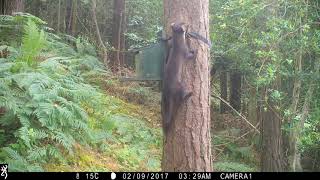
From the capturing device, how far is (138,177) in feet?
19.6

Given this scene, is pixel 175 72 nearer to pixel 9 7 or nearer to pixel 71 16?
pixel 9 7

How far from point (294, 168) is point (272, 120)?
1.42 m

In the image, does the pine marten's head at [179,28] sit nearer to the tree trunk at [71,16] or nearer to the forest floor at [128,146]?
the forest floor at [128,146]

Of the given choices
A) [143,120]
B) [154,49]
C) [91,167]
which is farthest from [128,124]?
[154,49]

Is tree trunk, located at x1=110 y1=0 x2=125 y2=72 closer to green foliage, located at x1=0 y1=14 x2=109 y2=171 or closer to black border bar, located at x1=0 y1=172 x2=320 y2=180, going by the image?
green foliage, located at x1=0 y1=14 x2=109 y2=171

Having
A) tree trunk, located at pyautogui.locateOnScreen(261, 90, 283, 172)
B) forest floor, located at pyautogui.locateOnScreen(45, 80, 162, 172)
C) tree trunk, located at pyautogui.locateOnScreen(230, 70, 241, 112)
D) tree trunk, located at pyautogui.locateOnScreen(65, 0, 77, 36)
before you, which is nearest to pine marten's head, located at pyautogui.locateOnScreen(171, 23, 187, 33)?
forest floor, located at pyautogui.locateOnScreen(45, 80, 162, 172)

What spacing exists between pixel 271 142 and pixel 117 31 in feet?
26.0

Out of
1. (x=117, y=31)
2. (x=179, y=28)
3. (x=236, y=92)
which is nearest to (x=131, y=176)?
(x=179, y=28)

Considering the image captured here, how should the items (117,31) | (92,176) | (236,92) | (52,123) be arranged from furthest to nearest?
(236,92) → (117,31) → (52,123) → (92,176)

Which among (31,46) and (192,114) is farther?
(31,46)

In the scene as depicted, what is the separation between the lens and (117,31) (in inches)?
627

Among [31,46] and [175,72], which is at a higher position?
[31,46]

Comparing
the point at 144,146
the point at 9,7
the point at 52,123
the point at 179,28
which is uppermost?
the point at 9,7

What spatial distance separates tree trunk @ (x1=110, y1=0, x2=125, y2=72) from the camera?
15.6 meters
